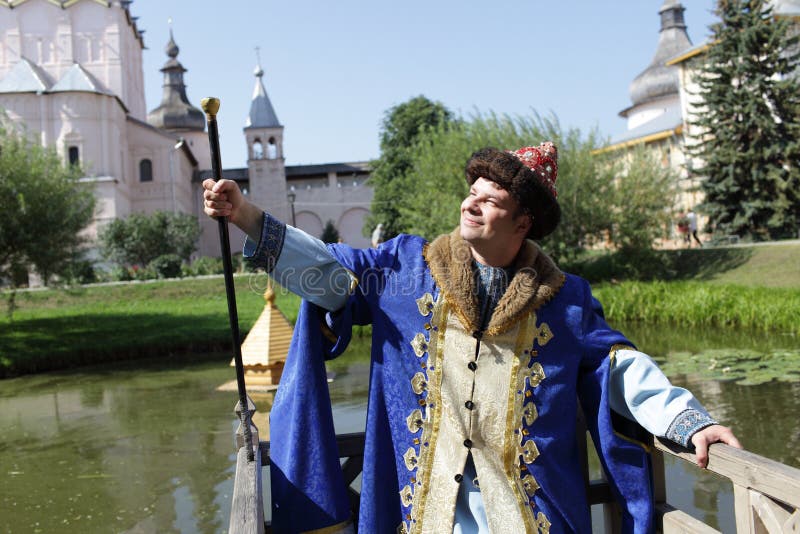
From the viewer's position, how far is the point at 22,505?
260 inches

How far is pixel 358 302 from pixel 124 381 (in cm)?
1184

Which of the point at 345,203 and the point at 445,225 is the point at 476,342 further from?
the point at 345,203

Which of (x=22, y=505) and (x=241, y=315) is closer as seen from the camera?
(x=22, y=505)

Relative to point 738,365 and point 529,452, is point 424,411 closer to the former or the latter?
point 529,452

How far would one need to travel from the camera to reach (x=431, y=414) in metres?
2.50

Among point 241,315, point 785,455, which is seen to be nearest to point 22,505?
point 785,455

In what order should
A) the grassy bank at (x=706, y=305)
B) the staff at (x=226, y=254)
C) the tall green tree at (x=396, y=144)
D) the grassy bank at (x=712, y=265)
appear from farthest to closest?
the tall green tree at (x=396, y=144), the grassy bank at (x=712, y=265), the grassy bank at (x=706, y=305), the staff at (x=226, y=254)

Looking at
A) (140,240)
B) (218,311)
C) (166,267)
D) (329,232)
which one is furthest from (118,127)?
(218,311)

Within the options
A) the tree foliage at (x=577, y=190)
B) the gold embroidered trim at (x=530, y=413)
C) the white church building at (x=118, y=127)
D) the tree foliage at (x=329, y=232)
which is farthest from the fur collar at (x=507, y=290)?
the tree foliage at (x=329, y=232)

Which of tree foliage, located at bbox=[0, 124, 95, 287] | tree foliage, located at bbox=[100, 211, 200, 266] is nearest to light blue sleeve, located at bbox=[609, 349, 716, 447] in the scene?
tree foliage, located at bbox=[0, 124, 95, 287]

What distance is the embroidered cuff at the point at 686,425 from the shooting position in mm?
2199

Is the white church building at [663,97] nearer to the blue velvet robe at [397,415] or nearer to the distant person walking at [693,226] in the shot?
the distant person walking at [693,226]

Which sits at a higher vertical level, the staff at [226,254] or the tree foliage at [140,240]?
the tree foliage at [140,240]

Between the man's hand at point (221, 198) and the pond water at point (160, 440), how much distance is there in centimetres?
397
